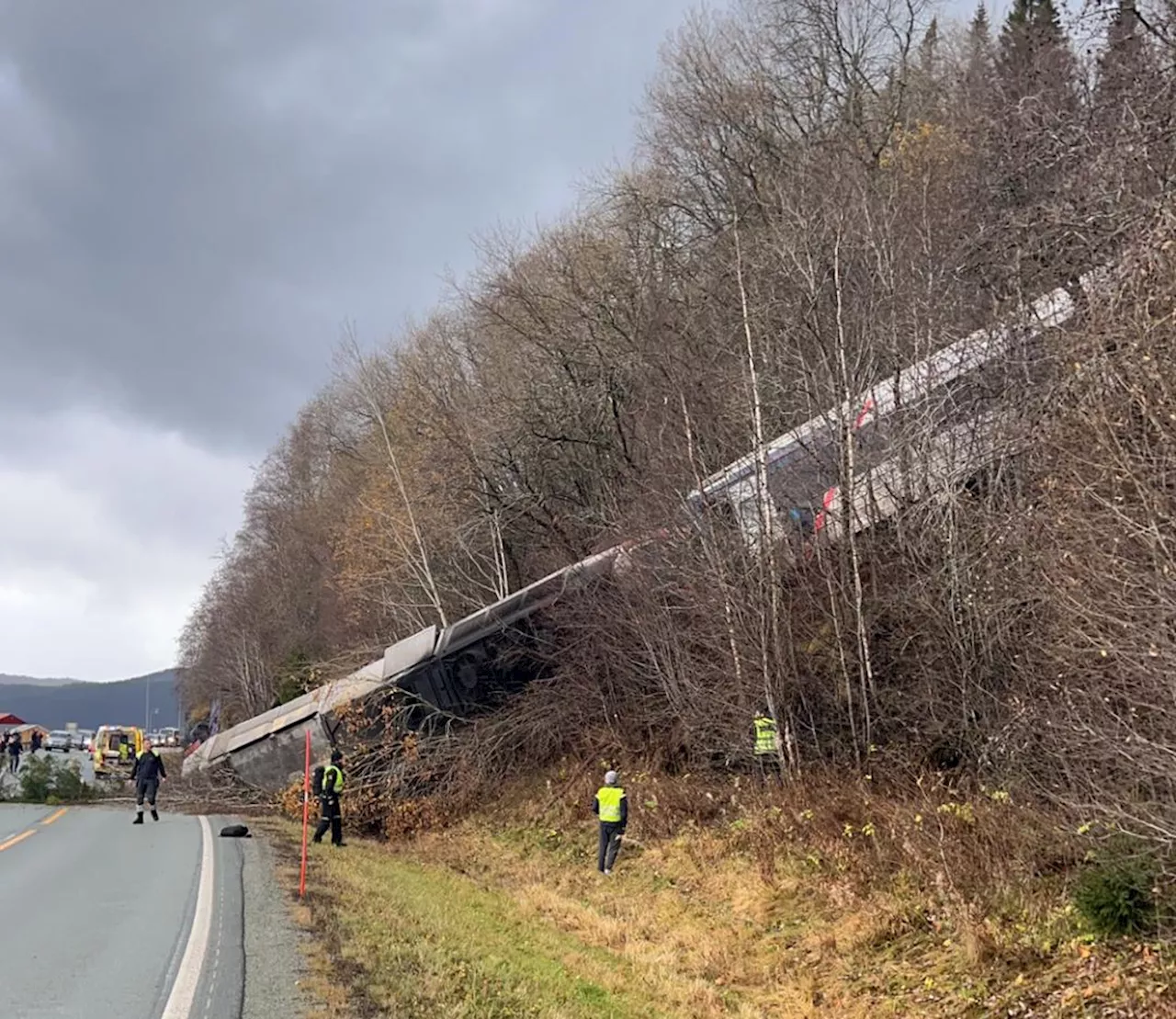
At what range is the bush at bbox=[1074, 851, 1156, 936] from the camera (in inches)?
290

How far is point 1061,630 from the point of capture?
28.2ft

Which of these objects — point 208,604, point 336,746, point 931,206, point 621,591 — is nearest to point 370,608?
point 336,746

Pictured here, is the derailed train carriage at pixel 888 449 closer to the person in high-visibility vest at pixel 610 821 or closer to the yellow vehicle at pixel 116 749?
the person in high-visibility vest at pixel 610 821

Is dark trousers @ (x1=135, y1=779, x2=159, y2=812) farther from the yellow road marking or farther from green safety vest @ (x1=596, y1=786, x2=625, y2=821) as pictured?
green safety vest @ (x1=596, y1=786, x2=625, y2=821)

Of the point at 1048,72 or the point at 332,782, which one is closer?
the point at 1048,72

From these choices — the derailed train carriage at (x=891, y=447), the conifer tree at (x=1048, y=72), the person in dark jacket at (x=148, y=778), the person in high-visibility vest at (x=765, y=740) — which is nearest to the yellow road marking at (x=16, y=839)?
the person in dark jacket at (x=148, y=778)

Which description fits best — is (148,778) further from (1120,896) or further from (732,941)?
(1120,896)

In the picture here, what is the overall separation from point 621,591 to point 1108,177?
396 inches

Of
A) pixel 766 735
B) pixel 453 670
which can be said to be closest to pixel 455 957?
pixel 766 735

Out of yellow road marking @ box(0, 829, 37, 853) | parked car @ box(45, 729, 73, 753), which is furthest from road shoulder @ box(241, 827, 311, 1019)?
parked car @ box(45, 729, 73, 753)

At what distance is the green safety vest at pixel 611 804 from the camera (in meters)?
14.5

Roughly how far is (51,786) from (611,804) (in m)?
17.7

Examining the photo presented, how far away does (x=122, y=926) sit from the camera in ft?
29.0

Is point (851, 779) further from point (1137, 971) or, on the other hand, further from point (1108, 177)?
point (1108, 177)
